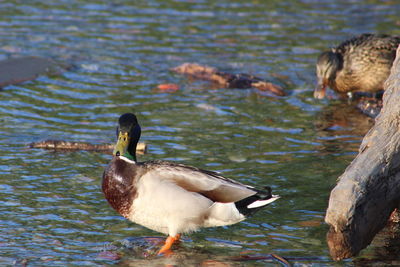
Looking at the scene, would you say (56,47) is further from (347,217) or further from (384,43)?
(347,217)

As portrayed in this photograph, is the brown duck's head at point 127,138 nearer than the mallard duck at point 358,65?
Yes

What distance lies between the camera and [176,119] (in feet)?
28.0

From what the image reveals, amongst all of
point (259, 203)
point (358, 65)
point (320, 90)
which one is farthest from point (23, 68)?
point (259, 203)

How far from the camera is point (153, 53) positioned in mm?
11281

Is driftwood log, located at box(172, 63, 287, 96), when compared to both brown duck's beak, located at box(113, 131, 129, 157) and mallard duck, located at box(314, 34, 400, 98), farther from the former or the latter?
brown duck's beak, located at box(113, 131, 129, 157)

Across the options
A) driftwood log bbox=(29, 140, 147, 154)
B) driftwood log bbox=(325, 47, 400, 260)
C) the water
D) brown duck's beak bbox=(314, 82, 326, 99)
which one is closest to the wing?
the water

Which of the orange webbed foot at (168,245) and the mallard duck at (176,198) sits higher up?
the mallard duck at (176,198)

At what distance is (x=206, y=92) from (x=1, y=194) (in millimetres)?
3928

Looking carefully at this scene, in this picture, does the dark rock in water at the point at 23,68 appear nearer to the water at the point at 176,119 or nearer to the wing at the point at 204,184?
the water at the point at 176,119

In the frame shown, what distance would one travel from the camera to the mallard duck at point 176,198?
526 cm

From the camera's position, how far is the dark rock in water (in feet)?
32.2

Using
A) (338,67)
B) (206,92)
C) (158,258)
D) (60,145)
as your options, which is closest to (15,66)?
(206,92)

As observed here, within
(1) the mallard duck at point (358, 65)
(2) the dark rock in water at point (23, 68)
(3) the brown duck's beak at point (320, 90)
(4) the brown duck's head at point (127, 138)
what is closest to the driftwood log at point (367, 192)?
(4) the brown duck's head at point (127, 138)

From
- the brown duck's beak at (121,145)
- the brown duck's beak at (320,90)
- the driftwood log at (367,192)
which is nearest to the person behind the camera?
the driftwood log at (367,192)
